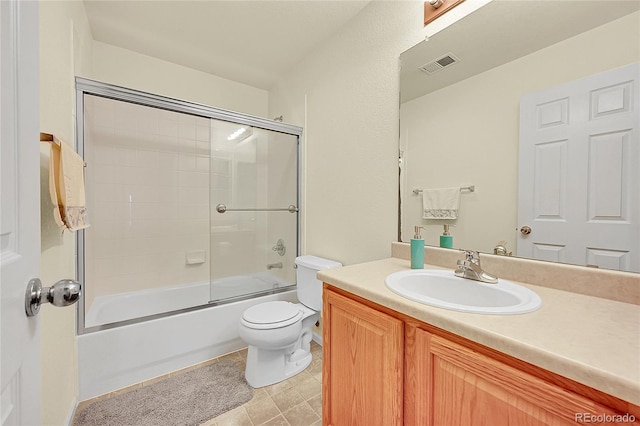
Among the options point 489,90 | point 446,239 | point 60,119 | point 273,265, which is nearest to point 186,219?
point 273,265

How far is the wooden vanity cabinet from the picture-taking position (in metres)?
0.53

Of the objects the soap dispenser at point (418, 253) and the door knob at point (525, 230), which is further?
the soap dispenser at point (418, 253)

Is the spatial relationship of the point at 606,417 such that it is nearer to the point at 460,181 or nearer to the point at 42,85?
the point at 460,181

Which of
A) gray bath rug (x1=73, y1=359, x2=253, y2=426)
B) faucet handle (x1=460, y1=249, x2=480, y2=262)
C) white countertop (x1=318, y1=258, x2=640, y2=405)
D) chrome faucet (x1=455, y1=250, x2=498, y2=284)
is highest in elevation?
faucet handle (x1=460, y1=249, x2=480, y2=262)

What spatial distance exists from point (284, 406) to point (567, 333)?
4.54 ft

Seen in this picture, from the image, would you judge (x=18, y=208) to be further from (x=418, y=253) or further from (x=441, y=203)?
(x=441, y=203)

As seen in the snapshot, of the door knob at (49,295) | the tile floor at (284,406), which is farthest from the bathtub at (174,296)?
the door knob at (49,295)

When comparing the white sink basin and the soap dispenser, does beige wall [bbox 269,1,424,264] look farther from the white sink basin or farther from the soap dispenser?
the white sink basin

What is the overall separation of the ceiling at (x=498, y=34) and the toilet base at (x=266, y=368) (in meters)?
1.75

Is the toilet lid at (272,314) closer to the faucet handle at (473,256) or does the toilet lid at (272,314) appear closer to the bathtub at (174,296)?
the bathtub at (174,296)

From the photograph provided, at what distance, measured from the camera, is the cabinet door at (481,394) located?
1.71 ft

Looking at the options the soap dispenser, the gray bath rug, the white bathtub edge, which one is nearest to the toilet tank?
the white bathtub edge

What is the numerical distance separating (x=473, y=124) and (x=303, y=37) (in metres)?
1.52

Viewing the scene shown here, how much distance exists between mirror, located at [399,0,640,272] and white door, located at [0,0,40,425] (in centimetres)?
142
